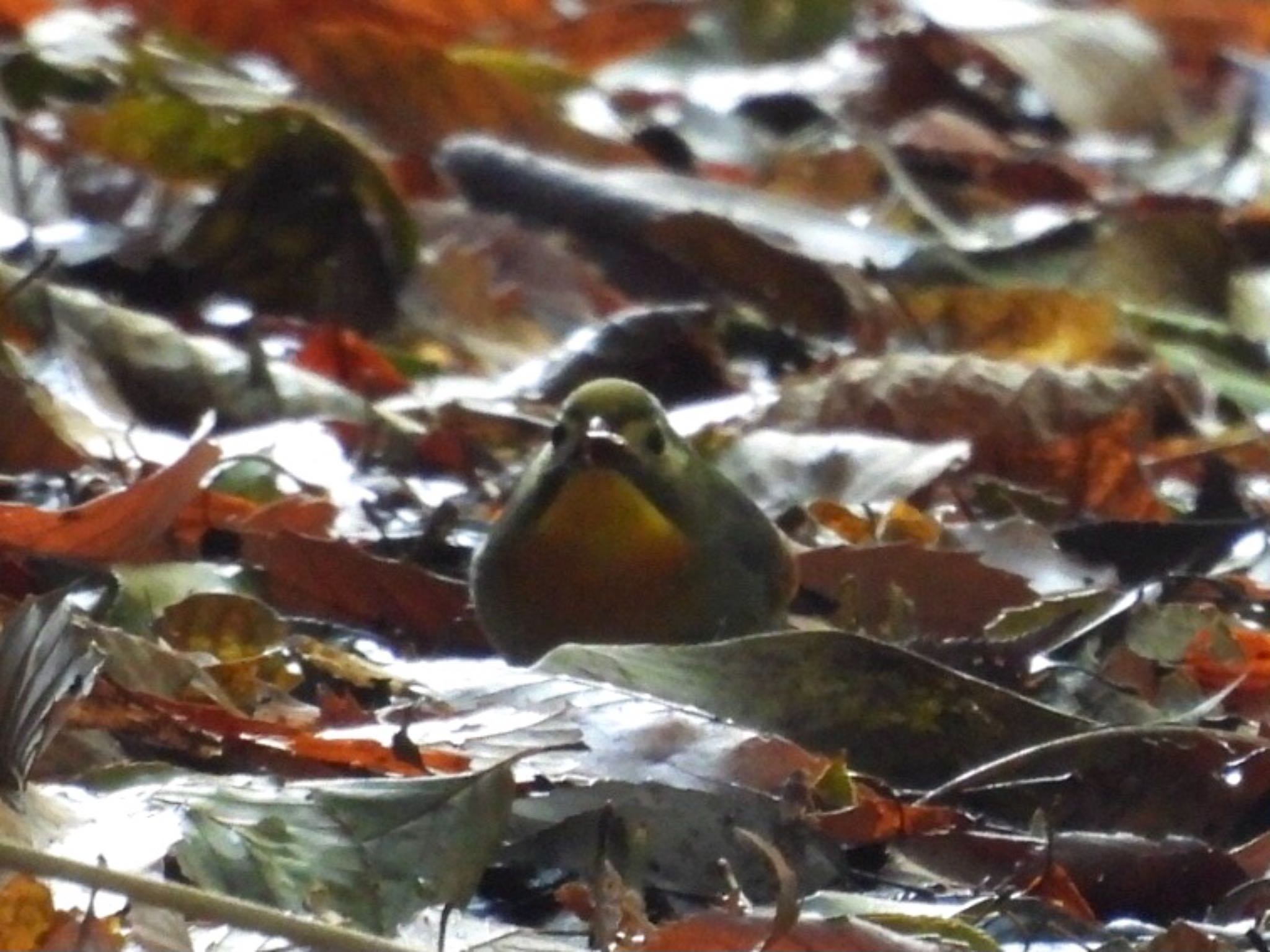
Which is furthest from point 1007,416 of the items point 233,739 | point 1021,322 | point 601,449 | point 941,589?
point 233,739

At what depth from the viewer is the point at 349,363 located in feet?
14.2

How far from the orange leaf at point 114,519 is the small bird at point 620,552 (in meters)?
0.32

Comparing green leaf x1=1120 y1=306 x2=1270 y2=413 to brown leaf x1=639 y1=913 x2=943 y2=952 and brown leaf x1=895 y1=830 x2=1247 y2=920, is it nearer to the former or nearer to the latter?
brown leaf x1=895 y1=830 x2=1247 y2=920

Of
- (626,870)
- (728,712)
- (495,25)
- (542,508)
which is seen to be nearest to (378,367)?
(542,508)

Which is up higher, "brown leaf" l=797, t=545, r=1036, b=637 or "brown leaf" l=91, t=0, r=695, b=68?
"brown leaf" l=797, t=545, r=1036, b=637

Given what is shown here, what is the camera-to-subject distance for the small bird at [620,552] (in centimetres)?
301

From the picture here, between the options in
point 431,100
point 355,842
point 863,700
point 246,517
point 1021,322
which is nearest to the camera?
point 355,842

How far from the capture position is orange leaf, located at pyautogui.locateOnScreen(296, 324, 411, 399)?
4.30 m

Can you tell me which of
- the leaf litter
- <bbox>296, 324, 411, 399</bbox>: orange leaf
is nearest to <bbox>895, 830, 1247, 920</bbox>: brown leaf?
the leaf litter

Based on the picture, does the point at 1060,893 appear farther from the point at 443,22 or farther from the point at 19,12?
the point at 443,22

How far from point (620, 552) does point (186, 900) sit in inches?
52.8

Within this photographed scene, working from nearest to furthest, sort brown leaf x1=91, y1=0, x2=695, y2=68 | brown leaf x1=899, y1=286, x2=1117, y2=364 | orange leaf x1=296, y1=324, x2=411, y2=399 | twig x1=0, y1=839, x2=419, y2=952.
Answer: twig x1=0, y1=839, x2=419, y2=952 < orange leaf x1=296, y1=324, x2=411, y2=399 < brown leaf x1=899, y1=286, x2=1117, y2=364 < brown leaf x1=91, y1=0, x2=695, y2=68

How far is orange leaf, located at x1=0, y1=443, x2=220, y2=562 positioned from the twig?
3.97 feet

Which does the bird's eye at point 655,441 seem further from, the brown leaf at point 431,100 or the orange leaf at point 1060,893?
the brown leaf at point 431,100
